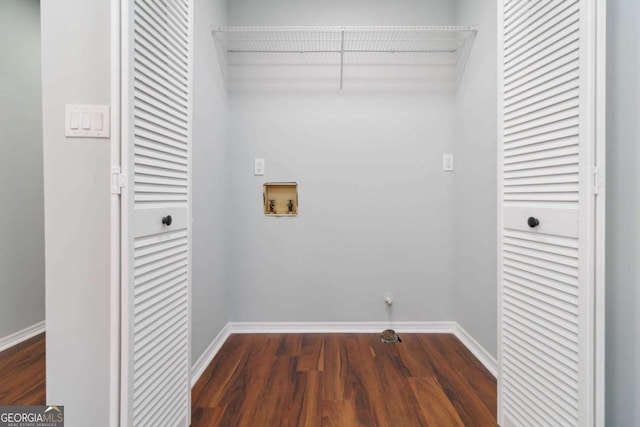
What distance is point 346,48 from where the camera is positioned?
2.16m

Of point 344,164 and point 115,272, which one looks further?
point 344,164

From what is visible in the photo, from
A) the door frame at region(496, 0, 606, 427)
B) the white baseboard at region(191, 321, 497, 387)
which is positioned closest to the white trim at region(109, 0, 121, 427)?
the white baseboard at region(191, 321, 497, 387)

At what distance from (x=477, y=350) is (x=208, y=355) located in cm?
171

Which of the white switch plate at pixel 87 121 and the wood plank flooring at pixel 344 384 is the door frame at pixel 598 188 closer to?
the wood plank flooring at pixel 344 384

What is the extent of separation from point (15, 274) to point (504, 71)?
107 inches

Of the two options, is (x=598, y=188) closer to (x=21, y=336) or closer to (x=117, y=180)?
(x=117, y=180)

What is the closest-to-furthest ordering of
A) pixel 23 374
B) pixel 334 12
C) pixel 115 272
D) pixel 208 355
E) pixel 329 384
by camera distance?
pixel 115 272 → pixel 23 374 → pixel 329 384 → pixel 208 355 → pixel 334 12

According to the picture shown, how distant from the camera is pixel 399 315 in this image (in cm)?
219

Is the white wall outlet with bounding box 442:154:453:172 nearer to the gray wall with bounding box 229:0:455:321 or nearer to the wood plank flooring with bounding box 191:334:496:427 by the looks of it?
the gray wall with bounding box 229:0:455:321

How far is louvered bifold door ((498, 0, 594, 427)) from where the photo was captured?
899mm

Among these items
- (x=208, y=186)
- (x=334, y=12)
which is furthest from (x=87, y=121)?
(x=334, y=12)

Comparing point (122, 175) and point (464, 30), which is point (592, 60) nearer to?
point (464, 30)

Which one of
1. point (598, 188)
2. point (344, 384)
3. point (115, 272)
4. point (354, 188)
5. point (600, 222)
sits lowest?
point (344, 384)

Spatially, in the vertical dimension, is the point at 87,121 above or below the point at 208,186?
above
